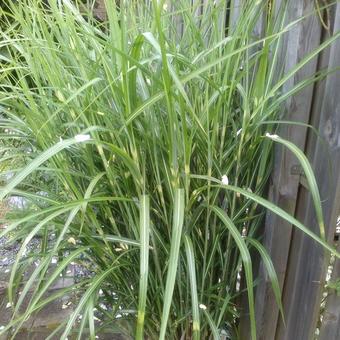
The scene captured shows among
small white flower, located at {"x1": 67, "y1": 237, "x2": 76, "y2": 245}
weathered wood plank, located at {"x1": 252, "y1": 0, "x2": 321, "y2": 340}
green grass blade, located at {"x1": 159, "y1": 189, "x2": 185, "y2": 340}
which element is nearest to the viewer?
green grass blade, located at {"x1": 159, "y1": 189, "x2": 185, "y2": 340}

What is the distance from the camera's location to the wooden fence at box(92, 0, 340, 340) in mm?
941

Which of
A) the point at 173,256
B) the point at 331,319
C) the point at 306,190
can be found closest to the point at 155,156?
the point at 173,256

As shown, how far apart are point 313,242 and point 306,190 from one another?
5.5 inches

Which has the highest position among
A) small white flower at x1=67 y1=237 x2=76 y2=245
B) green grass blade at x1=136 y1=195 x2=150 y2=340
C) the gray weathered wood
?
green grass blade at x1=136 y1=195 x2=150 y2=340

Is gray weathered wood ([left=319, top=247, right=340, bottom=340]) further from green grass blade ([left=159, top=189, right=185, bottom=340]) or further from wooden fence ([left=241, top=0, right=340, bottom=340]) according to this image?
green grass blade ([left=159, top=189, right=185, bottom=340])

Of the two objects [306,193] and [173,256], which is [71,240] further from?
[306,193]

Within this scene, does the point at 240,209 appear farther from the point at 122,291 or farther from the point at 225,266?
the point at 122,291

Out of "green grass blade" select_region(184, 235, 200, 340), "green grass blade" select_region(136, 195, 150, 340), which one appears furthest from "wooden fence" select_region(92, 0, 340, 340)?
"green grass blade" select_region(136, 195, 150, 340)

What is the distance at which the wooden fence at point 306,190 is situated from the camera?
3.09 ft

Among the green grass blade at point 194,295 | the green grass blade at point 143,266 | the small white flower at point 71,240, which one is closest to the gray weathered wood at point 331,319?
the green grass blade at point 194,295

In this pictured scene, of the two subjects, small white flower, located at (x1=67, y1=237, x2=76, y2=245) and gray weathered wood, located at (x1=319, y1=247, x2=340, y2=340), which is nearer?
gray weathered wood, located at (x1=319, y1=247, x2=340, y2=340)

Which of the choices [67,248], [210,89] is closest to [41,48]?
[210,89]

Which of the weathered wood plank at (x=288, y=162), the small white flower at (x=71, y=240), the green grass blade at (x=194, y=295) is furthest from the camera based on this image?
the small white flower at (x=71, y=240)

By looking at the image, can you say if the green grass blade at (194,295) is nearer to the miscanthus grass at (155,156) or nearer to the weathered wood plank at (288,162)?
the miscanthus grass at (155,156)
